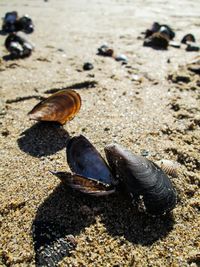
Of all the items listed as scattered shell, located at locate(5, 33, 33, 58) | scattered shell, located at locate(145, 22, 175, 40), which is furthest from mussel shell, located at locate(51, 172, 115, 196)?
scattered shell, located at locate(145, 22, 175, 40)

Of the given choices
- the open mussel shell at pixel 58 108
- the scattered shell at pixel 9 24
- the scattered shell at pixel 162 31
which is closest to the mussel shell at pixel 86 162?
the open mussel shell at pixel 58 108

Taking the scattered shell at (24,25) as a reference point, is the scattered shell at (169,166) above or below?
below

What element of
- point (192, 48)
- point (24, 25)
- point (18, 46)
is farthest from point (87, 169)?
point (24, 25)

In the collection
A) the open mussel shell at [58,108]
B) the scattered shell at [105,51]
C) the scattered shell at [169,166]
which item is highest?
the scattered shell at [105,51]

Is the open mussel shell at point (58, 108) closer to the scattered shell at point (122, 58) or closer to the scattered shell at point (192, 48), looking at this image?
the scattered shell at point (122, 58)

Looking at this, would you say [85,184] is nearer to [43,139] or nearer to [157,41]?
[43,139]

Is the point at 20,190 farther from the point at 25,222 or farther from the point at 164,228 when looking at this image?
the point at 164,228

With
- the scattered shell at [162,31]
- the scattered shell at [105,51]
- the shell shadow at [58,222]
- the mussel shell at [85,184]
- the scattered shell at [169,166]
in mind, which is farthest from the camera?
the scattered shell at [162,31]
